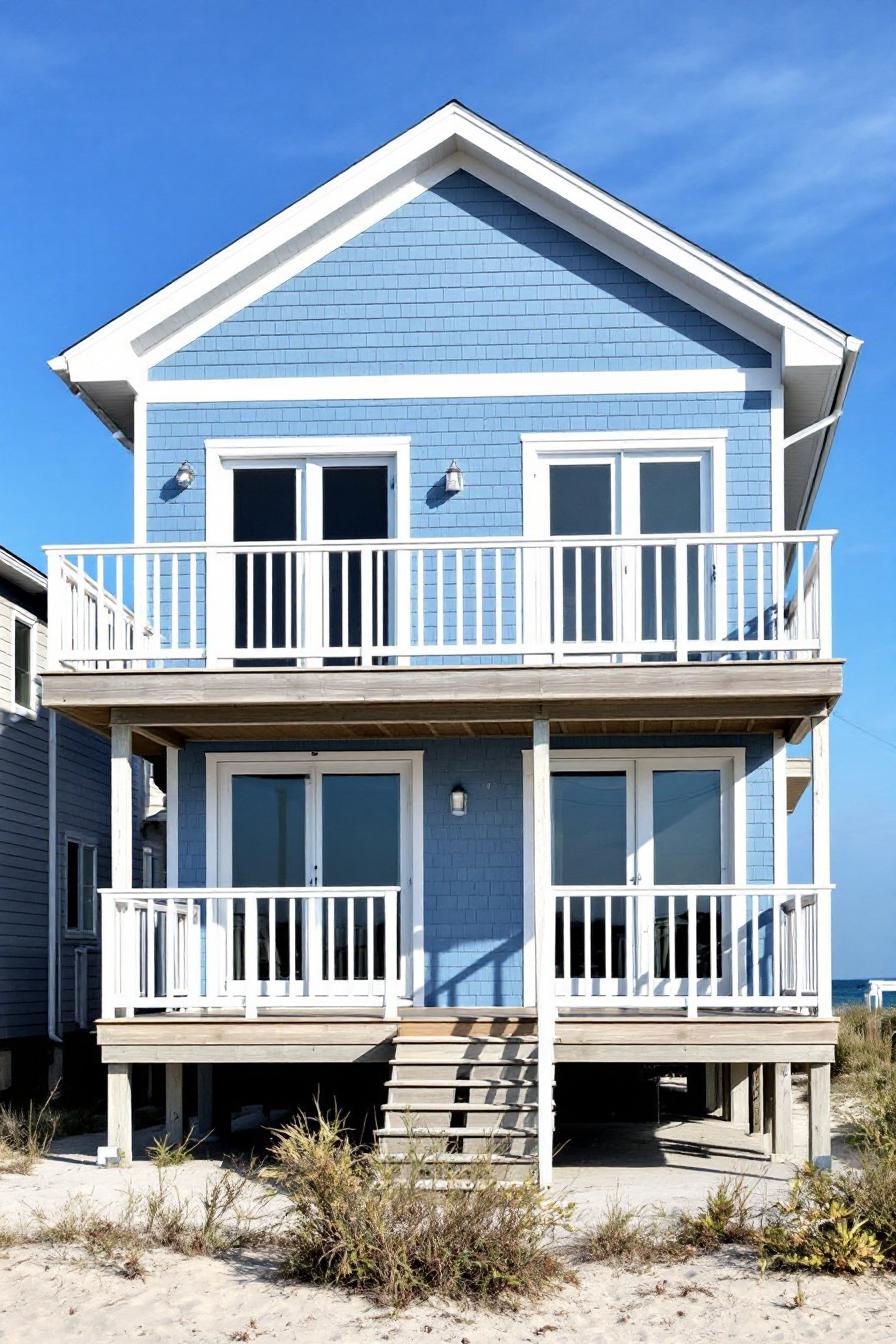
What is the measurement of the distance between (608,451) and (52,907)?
9.03 m

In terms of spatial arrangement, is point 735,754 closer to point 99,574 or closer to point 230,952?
point 230,952

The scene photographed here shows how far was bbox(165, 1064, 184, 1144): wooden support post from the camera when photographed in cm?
1357

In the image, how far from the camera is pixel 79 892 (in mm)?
20312

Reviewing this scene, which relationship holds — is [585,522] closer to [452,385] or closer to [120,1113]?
[452,385]

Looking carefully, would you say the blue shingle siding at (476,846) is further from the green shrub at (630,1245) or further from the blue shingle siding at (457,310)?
the green shrub at (630,1245)

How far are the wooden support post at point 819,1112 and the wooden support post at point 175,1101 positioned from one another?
5276 millimetres

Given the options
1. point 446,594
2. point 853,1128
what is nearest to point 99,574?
point 446,594

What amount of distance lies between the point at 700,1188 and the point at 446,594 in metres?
5.73

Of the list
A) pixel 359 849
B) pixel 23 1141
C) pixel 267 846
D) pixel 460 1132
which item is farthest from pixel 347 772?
pixel 23 1141

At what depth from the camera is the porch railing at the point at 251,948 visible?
12883 mm

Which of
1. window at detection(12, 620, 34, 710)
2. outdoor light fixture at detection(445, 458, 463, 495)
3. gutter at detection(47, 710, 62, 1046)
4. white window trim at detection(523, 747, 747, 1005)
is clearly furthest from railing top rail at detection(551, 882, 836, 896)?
window at detection(12, 620, 34, 710)

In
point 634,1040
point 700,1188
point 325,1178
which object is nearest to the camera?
point 325,1178

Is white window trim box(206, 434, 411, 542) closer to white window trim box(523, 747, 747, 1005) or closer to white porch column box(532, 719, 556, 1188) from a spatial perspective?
white window trim box(523, 747, 747, 1005)

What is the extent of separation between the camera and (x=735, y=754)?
14375mm
